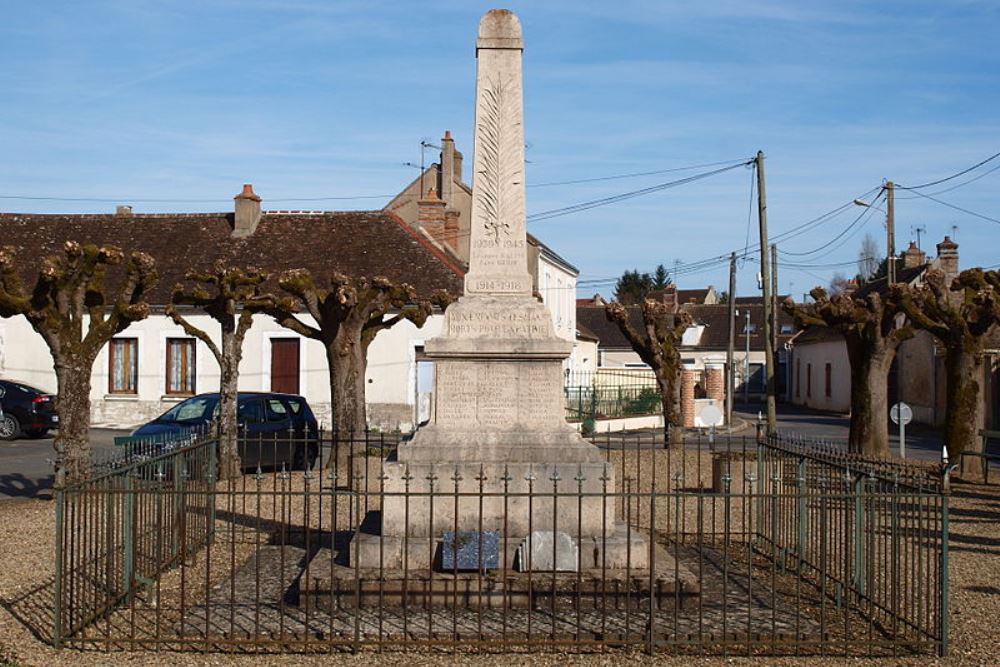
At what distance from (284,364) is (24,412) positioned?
6.31 meters

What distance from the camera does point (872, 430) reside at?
18.1 m

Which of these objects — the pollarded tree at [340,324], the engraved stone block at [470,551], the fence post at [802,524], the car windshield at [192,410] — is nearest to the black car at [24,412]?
the car windshield at [192,410]

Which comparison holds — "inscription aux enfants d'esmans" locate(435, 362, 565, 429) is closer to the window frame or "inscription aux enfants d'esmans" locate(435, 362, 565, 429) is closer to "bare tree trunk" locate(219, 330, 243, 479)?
"bare tree trunk" locate(219, 330, 243, 479)

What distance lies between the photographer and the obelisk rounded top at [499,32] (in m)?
9.19

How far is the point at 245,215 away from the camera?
98.9 feet

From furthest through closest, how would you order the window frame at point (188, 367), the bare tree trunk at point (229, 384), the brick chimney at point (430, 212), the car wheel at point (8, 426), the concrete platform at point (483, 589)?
1. the brick chimney at point (430, 212)
2. the window frame at point (188, 367)
3. the car wheel at point (8, 426)
4. the bare tree trunk at point (229, 384)
5. the concrete platform at point (483, 589)

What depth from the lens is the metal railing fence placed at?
7.03 m

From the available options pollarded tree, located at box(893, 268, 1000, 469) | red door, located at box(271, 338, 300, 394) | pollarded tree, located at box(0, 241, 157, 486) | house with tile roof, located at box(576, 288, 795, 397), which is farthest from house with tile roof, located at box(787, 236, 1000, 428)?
pollarded tree, located at box(0, 241, 157, 486)

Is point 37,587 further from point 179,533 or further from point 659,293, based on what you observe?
point 659,293

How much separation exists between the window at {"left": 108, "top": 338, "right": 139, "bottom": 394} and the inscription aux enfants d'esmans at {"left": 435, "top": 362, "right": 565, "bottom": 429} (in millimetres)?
21833

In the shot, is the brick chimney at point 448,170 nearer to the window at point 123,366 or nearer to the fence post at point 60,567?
the window at point 123,366

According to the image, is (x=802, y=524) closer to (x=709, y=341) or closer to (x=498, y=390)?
(x=498, y=390)

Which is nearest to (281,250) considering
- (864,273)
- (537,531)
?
(537,531)

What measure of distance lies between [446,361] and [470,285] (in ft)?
2.25
